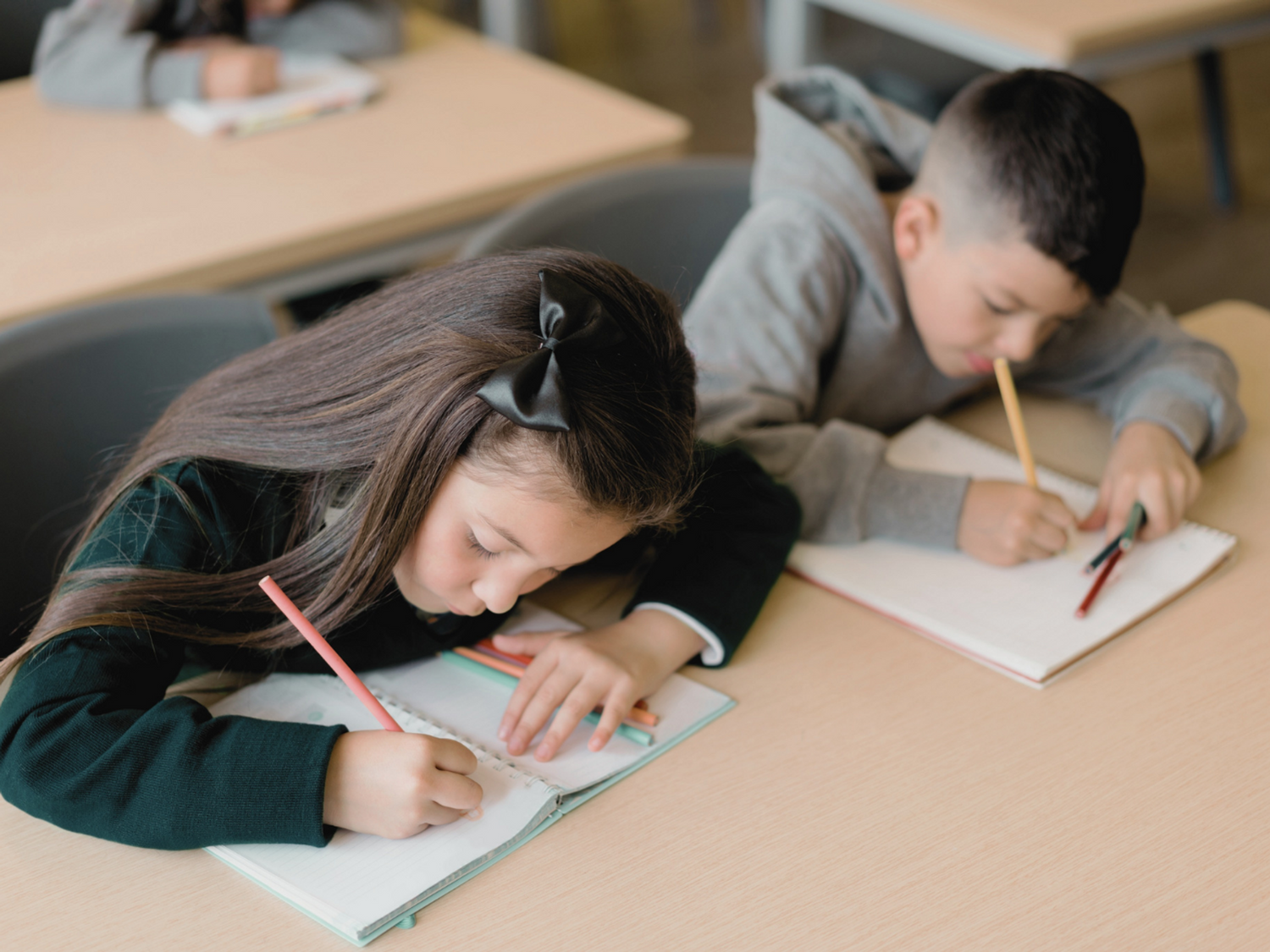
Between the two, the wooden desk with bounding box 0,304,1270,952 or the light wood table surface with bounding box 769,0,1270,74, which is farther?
the light wood table surface with bounding box 769,0,1270,74

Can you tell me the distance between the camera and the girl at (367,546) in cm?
75

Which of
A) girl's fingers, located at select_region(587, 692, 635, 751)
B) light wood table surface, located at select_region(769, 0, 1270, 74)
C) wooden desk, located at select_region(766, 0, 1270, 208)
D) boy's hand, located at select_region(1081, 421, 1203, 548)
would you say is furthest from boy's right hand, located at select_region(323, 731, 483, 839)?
light wood table surface, located at select_region(769, 0, 1270, 74)

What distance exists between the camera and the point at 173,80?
6.12ft

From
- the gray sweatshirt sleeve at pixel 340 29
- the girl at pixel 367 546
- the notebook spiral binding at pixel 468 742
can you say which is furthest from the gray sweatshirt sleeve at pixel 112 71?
the notebook spiral binding at pixel 468 742

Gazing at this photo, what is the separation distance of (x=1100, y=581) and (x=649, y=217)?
684mm

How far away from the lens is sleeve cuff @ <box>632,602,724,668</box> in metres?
0.94

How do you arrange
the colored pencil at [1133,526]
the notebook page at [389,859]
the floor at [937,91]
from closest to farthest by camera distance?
1. the notebook page at [389,859]
2. the colored pencil at [1133,526]
3. the floor at [937,91]

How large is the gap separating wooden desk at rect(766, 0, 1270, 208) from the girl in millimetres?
1325

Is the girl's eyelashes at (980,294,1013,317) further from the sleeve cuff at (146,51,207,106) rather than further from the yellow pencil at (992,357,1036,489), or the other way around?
the sleeve cuff at (146,51,207,106)

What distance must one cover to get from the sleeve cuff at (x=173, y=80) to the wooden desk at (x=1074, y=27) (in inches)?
47.1

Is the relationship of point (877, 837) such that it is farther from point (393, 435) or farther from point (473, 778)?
point (393, 435)

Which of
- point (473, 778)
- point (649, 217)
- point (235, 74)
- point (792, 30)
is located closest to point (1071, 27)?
point (792, 30)

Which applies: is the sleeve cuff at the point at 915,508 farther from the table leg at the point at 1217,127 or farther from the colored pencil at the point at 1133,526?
the table leg at the point at 1217,127

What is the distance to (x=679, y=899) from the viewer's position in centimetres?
74
